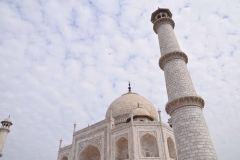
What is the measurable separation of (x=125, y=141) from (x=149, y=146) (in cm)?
177

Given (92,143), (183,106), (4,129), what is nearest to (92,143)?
(92,143)

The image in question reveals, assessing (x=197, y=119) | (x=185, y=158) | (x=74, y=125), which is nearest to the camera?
(x=185, y=158)

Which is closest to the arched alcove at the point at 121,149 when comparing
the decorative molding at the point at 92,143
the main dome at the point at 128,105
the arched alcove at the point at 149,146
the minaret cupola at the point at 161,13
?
the arched alcove at the point at 149,146

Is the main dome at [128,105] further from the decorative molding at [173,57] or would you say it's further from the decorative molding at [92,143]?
the decorative molding at [173,57]

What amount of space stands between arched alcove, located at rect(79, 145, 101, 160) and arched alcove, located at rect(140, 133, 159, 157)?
423cm

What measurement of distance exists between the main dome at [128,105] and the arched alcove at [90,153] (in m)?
3.48

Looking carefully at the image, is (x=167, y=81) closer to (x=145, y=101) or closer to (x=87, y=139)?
(x=87, y=139)

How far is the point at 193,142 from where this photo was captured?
614cm

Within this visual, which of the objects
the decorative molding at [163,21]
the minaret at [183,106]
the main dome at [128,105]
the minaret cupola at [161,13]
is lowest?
the minaret at [183,106]

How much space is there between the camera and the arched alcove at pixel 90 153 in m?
16.5

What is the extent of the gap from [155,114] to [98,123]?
6529 millimetres

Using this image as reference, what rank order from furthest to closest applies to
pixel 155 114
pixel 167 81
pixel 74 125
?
pixel 155 114
pixel 74 125
pixel 167 81

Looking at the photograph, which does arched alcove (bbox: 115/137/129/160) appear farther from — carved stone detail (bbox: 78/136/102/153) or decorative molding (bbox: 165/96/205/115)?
decorative molding (bbox: 165/96/205/115)

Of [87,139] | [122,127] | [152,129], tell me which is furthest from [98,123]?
[152,129]
